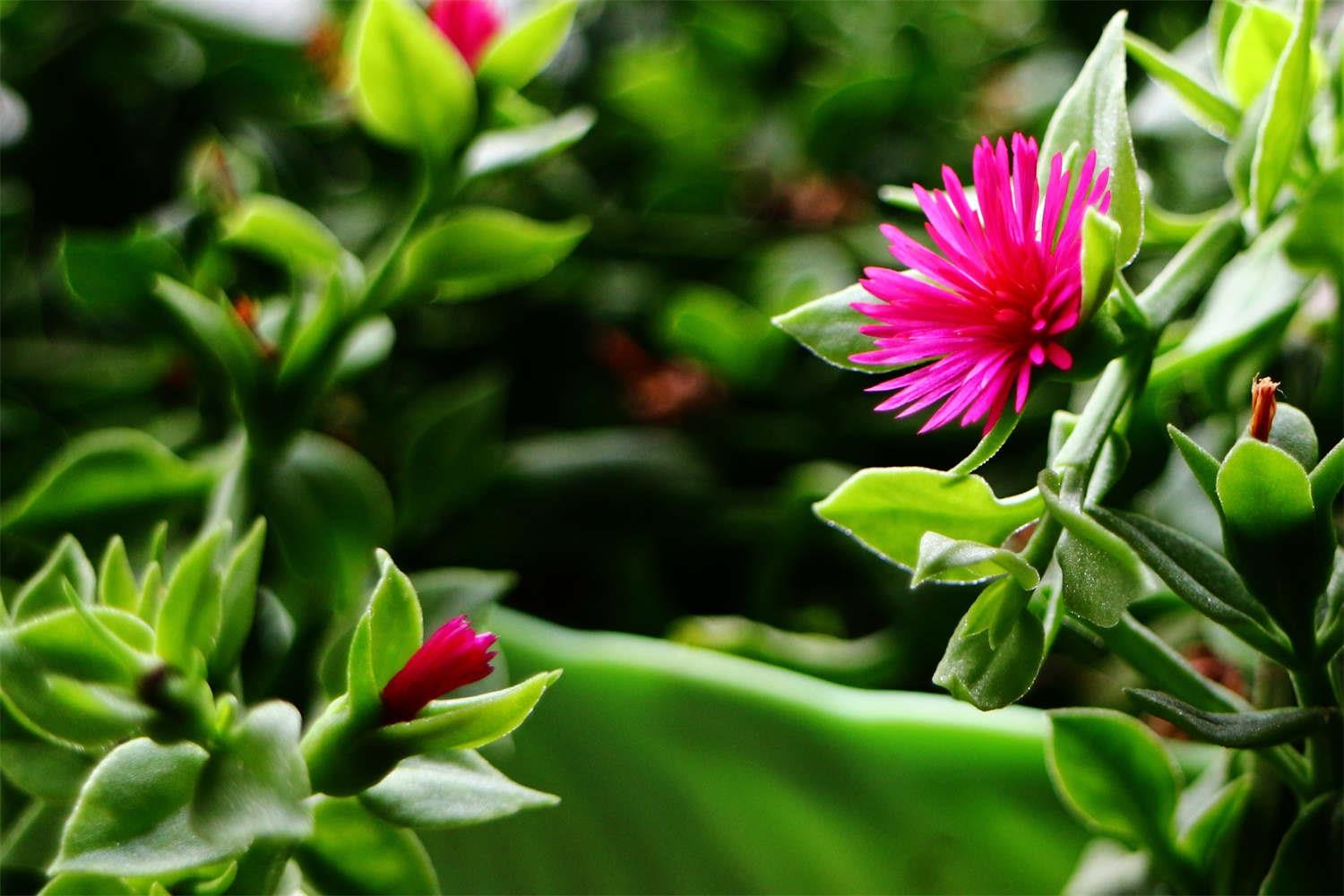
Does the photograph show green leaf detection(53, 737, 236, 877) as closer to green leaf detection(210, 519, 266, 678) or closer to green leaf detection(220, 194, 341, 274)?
green leaf detection(210, 519, 266, 678)

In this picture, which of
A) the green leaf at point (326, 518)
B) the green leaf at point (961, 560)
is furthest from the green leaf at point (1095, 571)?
the green leaf at point (326, 518)

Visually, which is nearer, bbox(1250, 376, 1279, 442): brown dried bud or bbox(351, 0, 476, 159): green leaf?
bbox(1250, 376, 1279, 442): brown dried bud

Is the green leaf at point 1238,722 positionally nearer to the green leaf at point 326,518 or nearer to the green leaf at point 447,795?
the green leaf at point 447,795

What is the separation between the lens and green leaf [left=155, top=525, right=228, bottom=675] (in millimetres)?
228

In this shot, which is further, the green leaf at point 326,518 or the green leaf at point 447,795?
the green leaf at point 326,518

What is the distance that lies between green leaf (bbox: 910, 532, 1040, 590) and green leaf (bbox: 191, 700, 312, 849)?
0.36 ft

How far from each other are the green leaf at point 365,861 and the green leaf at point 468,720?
0.04m

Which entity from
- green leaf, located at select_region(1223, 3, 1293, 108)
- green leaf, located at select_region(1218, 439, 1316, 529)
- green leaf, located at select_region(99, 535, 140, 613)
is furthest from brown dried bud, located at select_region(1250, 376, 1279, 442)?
green leaf, located at select_region(99, 535, 140, 613)

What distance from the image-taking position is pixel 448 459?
1.36ft

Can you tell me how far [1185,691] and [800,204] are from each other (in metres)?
0.38

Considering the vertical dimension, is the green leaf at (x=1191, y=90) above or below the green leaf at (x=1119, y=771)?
above

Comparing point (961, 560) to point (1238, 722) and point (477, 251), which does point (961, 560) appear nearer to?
point (1238, 722)

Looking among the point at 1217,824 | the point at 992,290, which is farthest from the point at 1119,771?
the point at 992,290

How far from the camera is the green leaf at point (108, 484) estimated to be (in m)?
0.34
